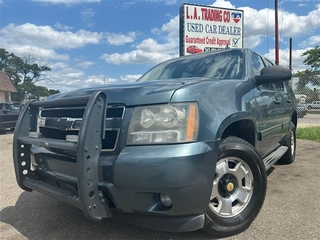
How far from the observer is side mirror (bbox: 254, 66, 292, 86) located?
118 inches

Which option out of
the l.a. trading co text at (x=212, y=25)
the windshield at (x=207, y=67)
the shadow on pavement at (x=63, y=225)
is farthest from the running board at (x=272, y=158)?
the l.a. trading co text at (x=212, y=25)

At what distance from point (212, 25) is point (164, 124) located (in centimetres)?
1108

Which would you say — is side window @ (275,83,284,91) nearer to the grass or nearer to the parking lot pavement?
the parking lot pavement

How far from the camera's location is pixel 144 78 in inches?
164

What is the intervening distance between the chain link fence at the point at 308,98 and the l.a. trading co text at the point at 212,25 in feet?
11.8

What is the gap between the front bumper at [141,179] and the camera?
1955 mm

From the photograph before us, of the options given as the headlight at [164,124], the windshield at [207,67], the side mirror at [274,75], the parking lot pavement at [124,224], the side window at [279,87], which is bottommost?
the parking lot pavement at [124,224]

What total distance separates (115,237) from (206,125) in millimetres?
1306

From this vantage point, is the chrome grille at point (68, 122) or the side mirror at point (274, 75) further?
the side mirror at point (274, 75)

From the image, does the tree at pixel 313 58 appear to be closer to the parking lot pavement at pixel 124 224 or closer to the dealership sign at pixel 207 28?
the dealership sign at pixel 207 28

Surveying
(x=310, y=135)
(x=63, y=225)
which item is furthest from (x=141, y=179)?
(x=310, y=135)

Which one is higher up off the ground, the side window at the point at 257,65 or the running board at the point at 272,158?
the side window at the point at 257,65

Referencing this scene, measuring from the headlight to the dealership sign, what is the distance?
31.8 ft

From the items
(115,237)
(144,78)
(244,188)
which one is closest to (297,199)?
(244,188)
